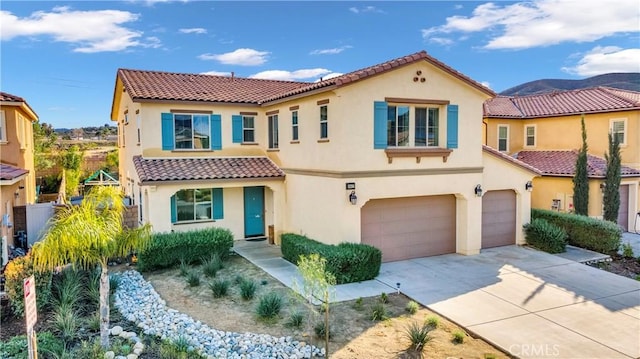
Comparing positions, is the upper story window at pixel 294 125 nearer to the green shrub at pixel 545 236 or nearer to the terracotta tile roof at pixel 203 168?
the terracotta tile roof at pixel 203 168

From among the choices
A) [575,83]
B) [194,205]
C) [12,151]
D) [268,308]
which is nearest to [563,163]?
[194,205]

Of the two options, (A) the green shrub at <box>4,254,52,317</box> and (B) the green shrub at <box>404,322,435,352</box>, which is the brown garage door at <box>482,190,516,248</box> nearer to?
(B) the green shrub at <box>404,322,435,352</box>

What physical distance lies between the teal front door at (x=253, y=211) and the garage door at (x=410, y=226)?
6.10 m

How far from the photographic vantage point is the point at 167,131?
1686 cm

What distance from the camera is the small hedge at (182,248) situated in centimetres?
1331

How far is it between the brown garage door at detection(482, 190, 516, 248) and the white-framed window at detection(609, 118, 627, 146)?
827 centimetres

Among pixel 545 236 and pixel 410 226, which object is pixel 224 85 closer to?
pixel 410 226

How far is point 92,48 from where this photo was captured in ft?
82.4

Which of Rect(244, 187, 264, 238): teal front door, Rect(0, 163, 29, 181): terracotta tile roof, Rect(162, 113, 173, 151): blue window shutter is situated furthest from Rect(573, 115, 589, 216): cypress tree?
Rect(0, 163, 29, 181): terracotta tile roof

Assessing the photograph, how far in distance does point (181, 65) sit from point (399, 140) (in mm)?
19292

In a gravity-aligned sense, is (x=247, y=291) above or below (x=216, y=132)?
below

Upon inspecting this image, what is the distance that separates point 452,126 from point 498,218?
4.58 m

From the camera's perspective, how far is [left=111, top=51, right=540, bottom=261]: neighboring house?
13.4 m

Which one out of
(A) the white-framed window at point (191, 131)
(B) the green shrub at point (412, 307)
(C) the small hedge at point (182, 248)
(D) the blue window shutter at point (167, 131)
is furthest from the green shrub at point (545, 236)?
(D) the blue window shutter at point (167, 131)
